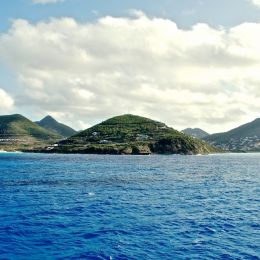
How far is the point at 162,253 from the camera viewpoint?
43.6 meters

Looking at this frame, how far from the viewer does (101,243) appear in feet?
154

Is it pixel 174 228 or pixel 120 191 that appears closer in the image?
pixel 174 228

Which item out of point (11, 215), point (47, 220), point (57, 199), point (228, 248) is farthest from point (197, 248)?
point (57, 199)

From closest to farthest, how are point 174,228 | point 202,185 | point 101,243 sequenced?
point 101,243 < point 174,228 < point 202,185

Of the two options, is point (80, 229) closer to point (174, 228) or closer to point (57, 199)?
point (174, 228)

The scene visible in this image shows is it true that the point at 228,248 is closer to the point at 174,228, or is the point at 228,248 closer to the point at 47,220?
the point at 174,228

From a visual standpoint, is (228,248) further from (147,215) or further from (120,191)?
(120,191)

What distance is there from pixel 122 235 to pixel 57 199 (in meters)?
32.7

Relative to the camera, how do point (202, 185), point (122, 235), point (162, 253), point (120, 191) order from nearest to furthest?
1. point (162, 253)
2. point (122, 235)
3. point (120, 191)
4. point (202, 185)

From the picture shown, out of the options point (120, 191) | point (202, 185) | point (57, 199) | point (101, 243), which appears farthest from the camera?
point (202, 185)

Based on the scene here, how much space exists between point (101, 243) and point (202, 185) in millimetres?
68020

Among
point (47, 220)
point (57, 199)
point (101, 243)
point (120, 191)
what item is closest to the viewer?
point (101, 243)

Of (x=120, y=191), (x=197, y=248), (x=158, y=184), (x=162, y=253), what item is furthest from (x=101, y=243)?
(x=158, y=184)

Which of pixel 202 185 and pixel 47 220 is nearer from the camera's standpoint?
pixel 47 220
